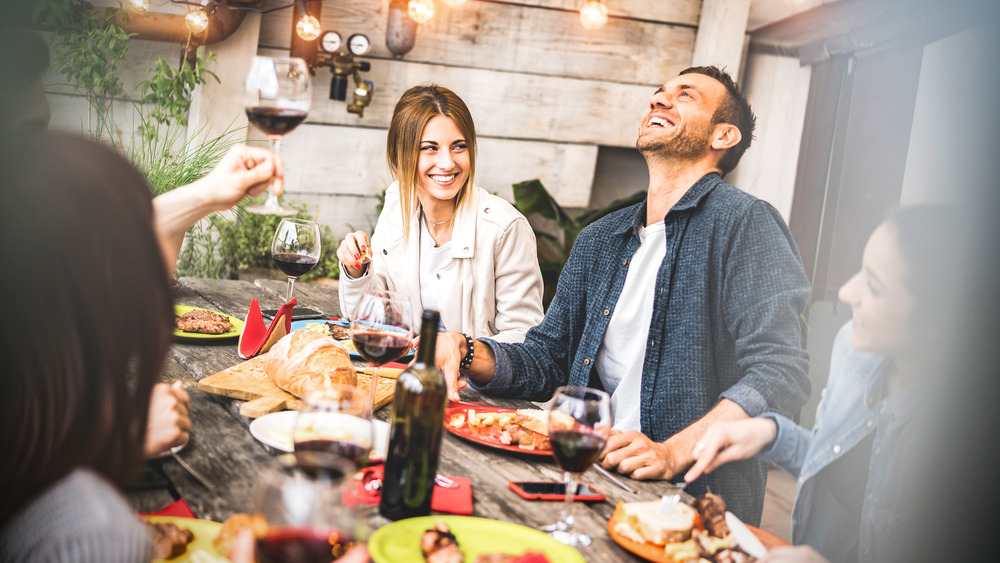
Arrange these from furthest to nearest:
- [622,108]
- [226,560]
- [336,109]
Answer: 1. [622,108]
2. [336,109]
3. [226,560]

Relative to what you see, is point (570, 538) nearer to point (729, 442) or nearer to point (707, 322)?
point (729, 442)

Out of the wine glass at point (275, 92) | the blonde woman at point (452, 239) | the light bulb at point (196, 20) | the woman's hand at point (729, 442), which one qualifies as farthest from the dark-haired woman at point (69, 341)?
the light bulb at point (196, 20)

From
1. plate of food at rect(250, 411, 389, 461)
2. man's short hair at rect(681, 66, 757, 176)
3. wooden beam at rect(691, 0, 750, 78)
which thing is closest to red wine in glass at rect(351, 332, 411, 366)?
plate of food at rect(250, 411, 389, 461)

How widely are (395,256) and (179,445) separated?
65.3 inches

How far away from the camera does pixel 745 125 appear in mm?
2094

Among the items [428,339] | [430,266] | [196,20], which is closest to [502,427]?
[428,339]

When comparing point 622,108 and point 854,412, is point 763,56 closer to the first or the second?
point 622,108

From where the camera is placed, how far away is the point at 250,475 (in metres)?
1.17

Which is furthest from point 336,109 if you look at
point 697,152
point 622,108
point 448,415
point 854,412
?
point 854,412

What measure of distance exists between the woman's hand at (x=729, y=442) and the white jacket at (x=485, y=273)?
1.24m

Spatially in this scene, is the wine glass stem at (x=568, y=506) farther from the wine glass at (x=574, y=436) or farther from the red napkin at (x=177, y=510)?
the red napkin at (x=177, y=510)

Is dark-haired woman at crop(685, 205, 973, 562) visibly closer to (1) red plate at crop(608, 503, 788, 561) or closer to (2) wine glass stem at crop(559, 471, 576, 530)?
(1) red plate at crop(608, 503, 788, 561)

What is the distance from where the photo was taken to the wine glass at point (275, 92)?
122 centimetres

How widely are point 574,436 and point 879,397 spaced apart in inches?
18.1
